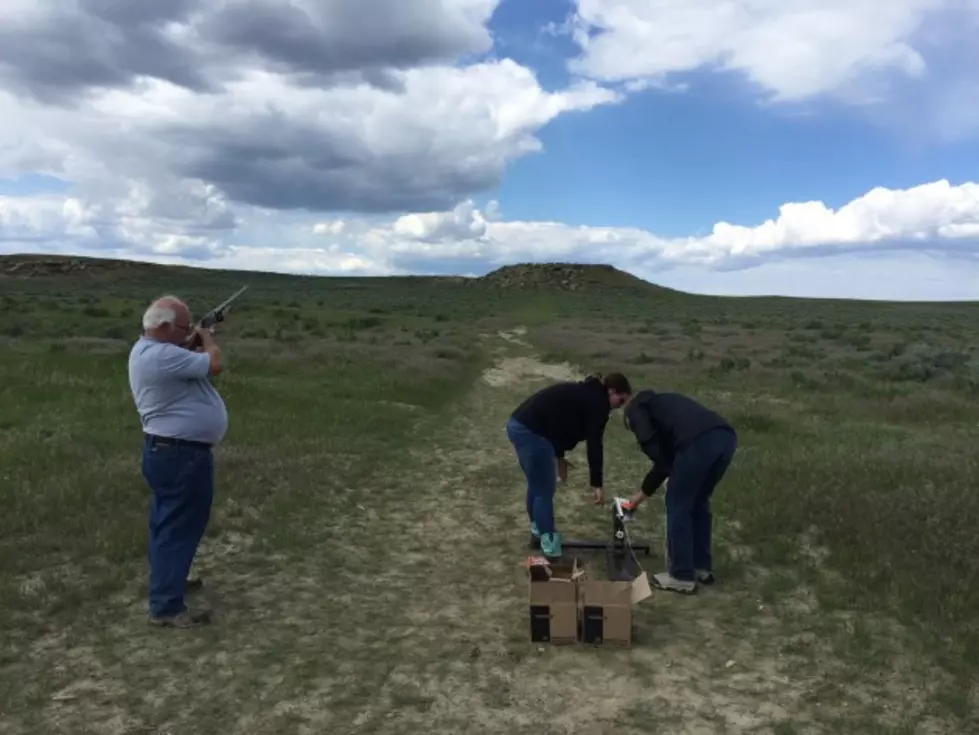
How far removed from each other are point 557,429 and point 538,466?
14.6 inches

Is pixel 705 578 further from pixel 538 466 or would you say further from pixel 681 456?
pixel 538 466

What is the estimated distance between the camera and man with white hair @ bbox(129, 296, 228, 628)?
5.68 meters

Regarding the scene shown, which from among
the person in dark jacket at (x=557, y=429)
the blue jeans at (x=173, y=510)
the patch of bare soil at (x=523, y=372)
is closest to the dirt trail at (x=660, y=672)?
the person in dark jacket at (x=557, y=429)

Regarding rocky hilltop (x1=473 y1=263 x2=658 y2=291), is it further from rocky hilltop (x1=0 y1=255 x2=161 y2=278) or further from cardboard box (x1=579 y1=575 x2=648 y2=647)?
cardboard box (x1=579 y1=575 x2=648 y2=647)

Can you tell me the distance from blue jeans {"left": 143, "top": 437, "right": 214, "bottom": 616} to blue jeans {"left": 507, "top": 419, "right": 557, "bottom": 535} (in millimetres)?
2524

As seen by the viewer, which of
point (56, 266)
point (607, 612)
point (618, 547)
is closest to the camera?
point (607, 612)

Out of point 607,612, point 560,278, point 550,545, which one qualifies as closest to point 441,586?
point 550,545

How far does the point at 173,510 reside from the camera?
590cm

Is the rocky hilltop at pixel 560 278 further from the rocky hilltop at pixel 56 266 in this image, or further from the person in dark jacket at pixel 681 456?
the person in dark jacket at pixel 681 456

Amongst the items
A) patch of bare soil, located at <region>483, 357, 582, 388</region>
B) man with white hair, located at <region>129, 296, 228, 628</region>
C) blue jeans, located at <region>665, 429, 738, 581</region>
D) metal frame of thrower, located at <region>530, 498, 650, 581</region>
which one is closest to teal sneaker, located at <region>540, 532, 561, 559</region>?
metal frame of thrower, located at <region>530, 498, 650, 581</region>

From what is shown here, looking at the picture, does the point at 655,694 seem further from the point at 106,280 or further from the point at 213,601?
the point at 106,280

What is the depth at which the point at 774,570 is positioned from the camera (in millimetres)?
7422

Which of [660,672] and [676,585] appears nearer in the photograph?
[660,672]

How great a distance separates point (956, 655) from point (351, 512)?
5.85m
